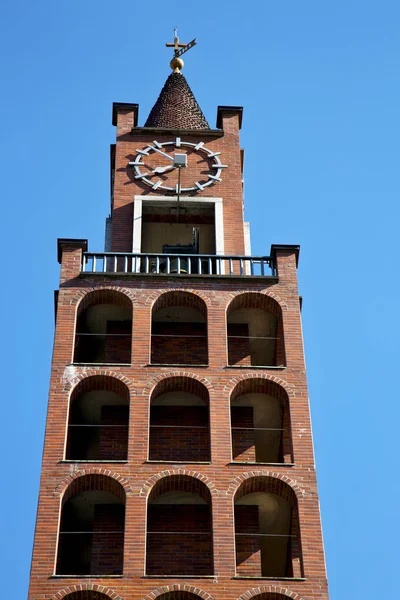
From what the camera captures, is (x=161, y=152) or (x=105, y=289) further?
(x=161, y=152)

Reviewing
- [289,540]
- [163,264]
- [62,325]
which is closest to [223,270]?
[163,264]

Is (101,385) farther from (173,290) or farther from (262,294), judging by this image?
(262,294)

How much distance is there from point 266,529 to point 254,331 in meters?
5.84

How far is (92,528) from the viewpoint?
1314 inches

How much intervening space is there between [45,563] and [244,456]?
22.7 feet

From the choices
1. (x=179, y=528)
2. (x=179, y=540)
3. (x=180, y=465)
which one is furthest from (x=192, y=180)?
(x=179, y=540)

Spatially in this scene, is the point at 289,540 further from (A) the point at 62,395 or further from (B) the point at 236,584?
(A) the point at 62,395

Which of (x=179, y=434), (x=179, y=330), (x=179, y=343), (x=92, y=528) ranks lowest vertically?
(x=92, y=528)

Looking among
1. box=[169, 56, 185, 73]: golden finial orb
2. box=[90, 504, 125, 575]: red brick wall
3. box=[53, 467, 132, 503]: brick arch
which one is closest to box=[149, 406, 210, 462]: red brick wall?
box=[90, 504, 125, 575]: red brick wall

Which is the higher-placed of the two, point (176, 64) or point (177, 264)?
point (176, 64)

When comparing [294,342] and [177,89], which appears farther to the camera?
[177,89]

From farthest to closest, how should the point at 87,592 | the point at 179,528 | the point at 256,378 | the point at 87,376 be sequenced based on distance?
the point at 256,378, the point at 87,376, the point at 179,528, the point at 87,592

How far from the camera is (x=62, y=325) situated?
34875mm

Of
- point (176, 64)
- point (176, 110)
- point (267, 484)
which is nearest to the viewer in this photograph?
point (267, 484)
